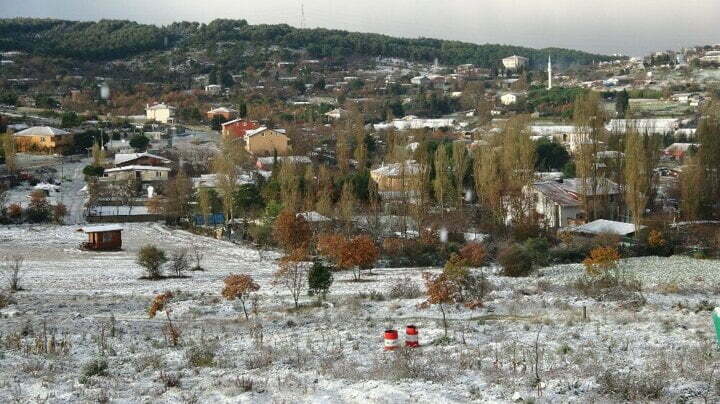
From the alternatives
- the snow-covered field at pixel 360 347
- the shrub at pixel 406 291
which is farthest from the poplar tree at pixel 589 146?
the shrub at pixel 406 291

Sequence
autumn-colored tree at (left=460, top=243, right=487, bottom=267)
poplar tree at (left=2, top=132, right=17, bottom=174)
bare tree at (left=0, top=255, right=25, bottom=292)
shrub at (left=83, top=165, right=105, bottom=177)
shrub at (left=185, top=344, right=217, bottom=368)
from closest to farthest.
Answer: shrub at (left=185, top=344, right=217, bottom=368) → bare tree at (left=0, top=255, right=25, bottom=292) → autumn-colored tree at (left=460, top=243, right=487, bottom=267) → poplar tree at (left=2, top=132, right=17, bottom=174) → shrub at (left=83, top=165, right=105, bottom=177)

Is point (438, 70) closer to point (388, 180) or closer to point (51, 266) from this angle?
point (388, 180)

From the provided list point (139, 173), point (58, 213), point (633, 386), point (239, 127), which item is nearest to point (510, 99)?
point (239, 127)

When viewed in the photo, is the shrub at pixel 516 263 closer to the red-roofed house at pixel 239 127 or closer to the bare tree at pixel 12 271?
the bare tree at pixel 12 271

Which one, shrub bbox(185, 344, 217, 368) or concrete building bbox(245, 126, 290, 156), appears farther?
concrete building bbox(245, 126, 290, 156)

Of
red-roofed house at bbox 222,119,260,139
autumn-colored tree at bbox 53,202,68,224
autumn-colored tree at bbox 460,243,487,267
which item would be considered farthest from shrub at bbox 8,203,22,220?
red-roofed house at bbox 222,119,260,139

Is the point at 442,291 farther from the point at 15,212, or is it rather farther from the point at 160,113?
the point at 160,113

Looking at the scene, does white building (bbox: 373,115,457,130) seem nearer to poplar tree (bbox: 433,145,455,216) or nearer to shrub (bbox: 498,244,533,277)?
poplar tree (bbox: 433,145,455,216)

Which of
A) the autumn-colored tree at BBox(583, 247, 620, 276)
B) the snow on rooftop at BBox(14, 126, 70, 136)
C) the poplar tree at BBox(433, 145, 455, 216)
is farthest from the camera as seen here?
the snow on rooftop at BBox(14, 126, 70, 136)
